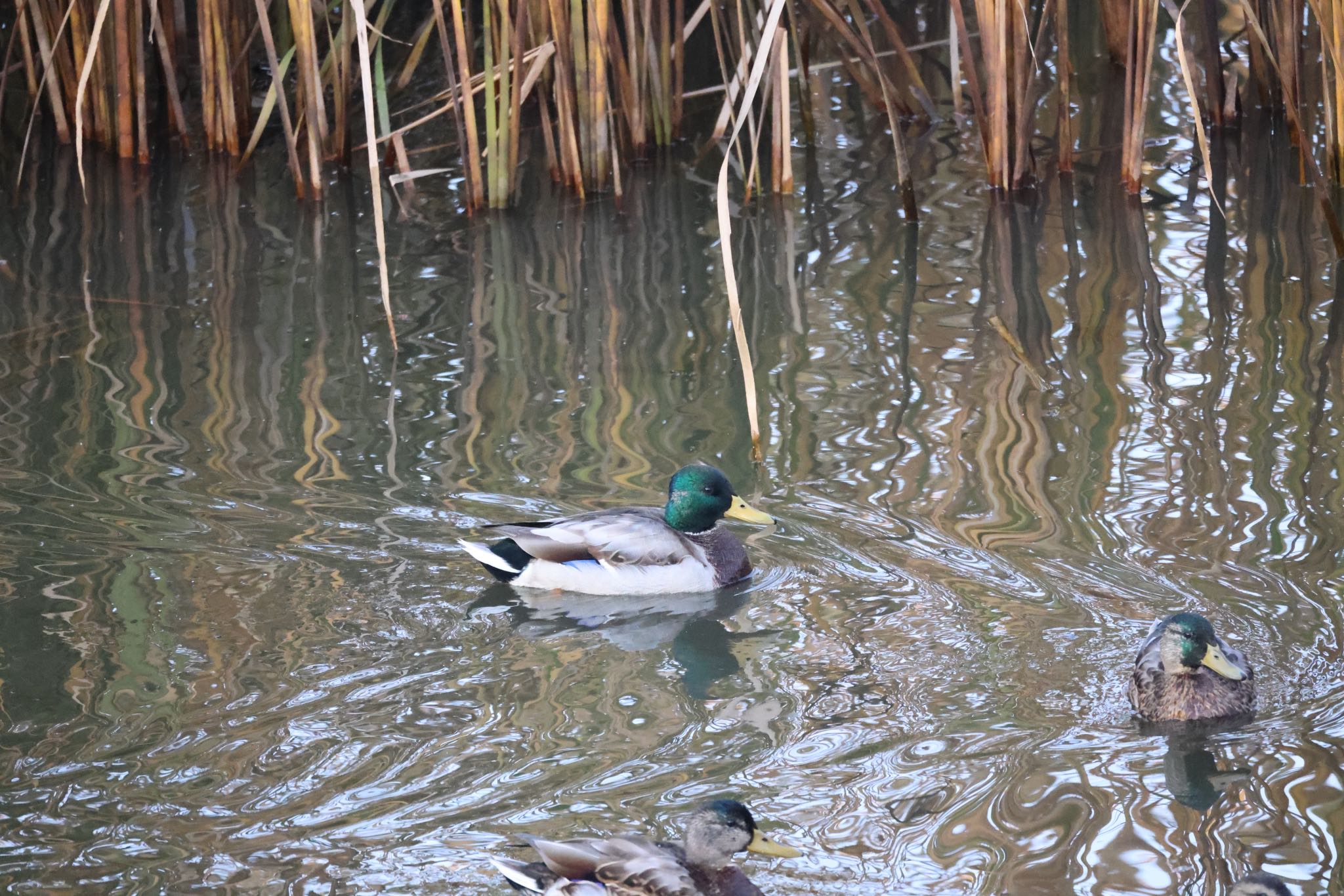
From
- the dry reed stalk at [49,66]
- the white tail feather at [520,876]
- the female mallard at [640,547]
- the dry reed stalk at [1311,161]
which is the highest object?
the dry reed stalk at [49,66]

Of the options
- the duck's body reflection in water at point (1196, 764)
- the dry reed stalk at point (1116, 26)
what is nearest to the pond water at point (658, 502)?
the duck's body reflection in water at point (1196, 764)

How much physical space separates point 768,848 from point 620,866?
0.34 meters

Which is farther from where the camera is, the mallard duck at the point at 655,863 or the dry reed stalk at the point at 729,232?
the dry reed stalk at the point at 729,232

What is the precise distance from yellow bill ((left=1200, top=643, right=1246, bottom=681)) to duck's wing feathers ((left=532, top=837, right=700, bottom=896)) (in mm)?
1577

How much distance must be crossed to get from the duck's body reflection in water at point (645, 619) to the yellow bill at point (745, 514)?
0.23 meters

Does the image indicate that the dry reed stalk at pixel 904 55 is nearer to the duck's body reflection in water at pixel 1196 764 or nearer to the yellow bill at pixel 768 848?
the duck's body reflection in water at pixel 1196 764

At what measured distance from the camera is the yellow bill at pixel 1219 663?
441cm

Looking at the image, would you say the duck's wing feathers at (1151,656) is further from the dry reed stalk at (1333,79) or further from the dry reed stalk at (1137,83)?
the dry reed stalk at (1137,83)

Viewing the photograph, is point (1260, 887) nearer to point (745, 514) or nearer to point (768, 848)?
point (768, 848)

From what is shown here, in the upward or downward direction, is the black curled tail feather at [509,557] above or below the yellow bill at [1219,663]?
above

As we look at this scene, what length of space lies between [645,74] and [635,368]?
8.02 ft

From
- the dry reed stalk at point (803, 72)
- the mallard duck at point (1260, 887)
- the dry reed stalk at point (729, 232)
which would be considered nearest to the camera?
the mallard duck at point (1260, 887)

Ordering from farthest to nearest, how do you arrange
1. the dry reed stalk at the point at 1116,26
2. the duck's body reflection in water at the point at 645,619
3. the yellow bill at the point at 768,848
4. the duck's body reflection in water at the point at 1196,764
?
the dry reed stalk at the point at 1116,26
the duck's body reflection in water at the point at 645,619
the duck's body reflection in water at the point at 1196,764
the yellow bill at the point at 768,848

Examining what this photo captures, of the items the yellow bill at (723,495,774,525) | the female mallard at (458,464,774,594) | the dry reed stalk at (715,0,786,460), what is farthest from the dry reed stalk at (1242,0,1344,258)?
the female mallard at (458,464,774,594)
